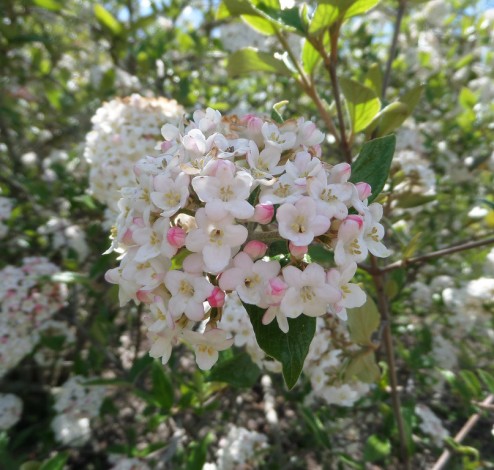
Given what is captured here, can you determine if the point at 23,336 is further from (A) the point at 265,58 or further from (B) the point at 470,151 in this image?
(B) the point at 470,151

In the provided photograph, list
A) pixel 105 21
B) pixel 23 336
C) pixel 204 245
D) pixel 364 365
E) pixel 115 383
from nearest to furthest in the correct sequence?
pixel 204 245, pixel 364 365, pixel 115 383, pixel 23 336, pixel 105 21

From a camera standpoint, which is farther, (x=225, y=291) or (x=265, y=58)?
(x=265, y=58)

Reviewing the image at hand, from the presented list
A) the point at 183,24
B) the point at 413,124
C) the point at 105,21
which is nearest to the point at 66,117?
the point at 105,21

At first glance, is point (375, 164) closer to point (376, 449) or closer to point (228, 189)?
point (228, 189)

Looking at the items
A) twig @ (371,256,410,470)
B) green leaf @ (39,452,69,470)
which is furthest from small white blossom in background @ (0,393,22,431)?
twig @ (371,256,410,470)

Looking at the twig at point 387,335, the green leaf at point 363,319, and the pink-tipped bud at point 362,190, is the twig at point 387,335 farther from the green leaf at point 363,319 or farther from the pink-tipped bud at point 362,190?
the pink-tipped bud at point 362,190

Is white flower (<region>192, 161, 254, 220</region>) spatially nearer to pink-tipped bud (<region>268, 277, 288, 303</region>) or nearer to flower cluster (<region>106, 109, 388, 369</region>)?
flower cluster (<region>106, 109, 388, 369</region>)
